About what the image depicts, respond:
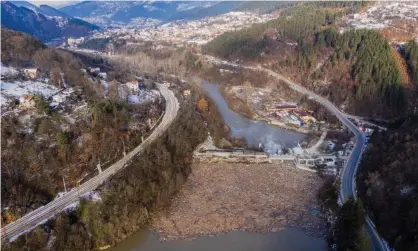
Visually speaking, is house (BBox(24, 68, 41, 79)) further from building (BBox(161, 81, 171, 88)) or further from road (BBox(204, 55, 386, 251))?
road (BBox(204, 55, 386, 251))

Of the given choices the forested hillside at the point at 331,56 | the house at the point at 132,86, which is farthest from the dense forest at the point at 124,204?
the forested hillside at the point at 331,56

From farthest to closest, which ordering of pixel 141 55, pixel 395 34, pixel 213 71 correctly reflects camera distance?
pixel 141 55, pixel 213 71, pixel 395 34

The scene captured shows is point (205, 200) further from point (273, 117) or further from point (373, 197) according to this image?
point (273, 117)

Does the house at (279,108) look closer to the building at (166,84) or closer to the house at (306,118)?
the house at (306,118)

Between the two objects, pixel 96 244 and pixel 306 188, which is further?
pixel 306 188

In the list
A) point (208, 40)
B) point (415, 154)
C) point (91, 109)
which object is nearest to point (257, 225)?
point (415, 154)

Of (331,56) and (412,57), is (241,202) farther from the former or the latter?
(331,56)
